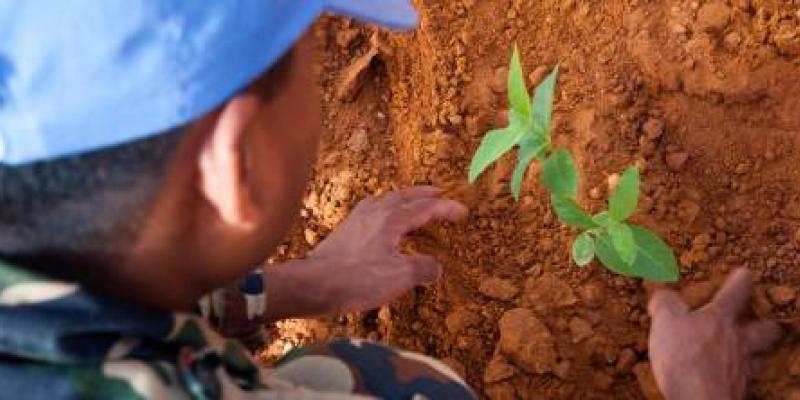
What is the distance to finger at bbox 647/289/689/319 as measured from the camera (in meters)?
1.60

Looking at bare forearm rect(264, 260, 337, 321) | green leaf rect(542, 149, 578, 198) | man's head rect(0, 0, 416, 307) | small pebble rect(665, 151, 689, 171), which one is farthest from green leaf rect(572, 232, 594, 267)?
man's head rect(0, 0, 416, 307)

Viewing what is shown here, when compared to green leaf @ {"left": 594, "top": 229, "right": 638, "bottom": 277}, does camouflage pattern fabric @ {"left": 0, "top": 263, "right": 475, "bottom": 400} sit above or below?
above

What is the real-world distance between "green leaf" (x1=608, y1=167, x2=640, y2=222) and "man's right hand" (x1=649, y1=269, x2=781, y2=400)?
24 cm

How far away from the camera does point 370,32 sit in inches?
78.6

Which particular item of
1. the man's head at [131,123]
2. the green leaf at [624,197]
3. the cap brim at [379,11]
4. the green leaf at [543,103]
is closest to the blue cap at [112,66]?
the man's head at [131,123]

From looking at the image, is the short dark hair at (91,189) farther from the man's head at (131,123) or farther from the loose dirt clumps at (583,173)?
the loose dirt clumps at (583,173)

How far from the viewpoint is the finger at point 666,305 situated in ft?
5.24

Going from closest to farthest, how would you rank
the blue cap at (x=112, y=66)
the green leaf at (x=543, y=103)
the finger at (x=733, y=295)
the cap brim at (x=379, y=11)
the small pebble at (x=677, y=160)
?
1. the blue cap at (x=112, y=66)
2. the cap brim at (x=379, y=11)
3. the green leaf at (x=543, y=103)
4. the finger at (x=733, y=295)
5. the small pebble at (x=677, y=160)

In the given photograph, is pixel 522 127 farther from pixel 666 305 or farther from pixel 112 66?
pixel 112 66

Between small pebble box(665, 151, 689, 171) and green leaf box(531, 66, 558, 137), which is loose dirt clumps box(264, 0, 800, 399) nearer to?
small pebble box(665, 151, 689, 171)

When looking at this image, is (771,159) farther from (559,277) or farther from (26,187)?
(26,187)

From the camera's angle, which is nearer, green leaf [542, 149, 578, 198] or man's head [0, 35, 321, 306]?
man's head [0, 35, 321, 306]

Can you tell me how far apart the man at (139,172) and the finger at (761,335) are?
780mm

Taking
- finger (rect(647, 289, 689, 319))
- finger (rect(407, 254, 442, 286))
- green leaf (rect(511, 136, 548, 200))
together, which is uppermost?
green leaf (rect(511, 136, 548, 200))
